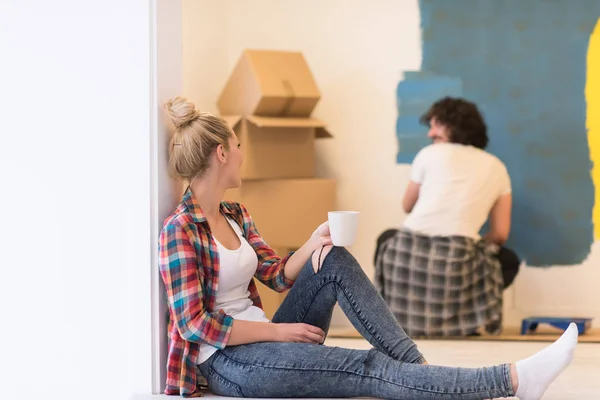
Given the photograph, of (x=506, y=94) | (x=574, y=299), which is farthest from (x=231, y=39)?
(x=574, y=299)

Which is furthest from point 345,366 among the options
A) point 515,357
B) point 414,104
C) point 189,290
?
point 414,104

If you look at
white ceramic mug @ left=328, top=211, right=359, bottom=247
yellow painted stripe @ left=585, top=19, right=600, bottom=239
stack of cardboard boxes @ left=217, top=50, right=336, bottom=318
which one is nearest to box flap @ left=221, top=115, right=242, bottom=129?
stack of cardboard boxes @ left=217, top=50, right=336, bottom=318

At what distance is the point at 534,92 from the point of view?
431cm

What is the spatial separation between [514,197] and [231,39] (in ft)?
5.67

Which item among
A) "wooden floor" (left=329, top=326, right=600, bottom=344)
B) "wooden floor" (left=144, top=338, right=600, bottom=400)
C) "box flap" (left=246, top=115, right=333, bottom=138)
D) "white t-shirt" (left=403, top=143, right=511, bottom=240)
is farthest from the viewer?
"white t-shirt" (left=403, top=143, right=511, bottom=240)

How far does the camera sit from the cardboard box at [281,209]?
12.4ft

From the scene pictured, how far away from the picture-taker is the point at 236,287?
83.1 inches

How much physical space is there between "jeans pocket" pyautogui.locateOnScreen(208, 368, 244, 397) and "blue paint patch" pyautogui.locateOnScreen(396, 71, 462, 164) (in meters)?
2.61

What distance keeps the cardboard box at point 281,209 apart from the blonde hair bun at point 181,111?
1.68 m

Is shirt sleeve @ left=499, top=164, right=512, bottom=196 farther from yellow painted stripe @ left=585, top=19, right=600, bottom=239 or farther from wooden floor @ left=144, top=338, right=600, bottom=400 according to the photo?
wooden floor @ left=144, top=338, right=600, bottom=400

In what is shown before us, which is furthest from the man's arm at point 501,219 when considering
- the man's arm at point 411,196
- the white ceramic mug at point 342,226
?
the white ceramic mug at point 342,226

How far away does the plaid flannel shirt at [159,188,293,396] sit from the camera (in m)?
1.95
